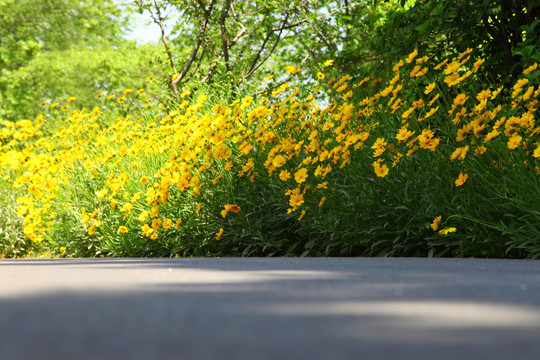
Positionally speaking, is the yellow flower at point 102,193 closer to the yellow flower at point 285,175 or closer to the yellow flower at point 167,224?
the yellow flower at point 167,224

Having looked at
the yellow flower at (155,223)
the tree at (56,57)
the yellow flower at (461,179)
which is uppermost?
the tree at (56,57)

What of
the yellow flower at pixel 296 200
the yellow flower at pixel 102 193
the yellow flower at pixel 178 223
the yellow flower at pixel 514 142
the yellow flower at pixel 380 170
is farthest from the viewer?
the yellow flower at pixel 102 193

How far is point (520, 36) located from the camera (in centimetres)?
538

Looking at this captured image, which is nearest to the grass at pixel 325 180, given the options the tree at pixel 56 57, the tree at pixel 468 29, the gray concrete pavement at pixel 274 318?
the tree at pixel 468 29

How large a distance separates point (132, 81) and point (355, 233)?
1966 cm

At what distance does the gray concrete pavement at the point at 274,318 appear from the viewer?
110 cm

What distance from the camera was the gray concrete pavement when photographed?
110 centimetres

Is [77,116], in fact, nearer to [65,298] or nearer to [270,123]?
[270,123]

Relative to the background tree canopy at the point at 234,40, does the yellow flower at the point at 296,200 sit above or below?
below

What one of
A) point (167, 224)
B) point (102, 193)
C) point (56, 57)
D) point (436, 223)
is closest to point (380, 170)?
point (436, 223)

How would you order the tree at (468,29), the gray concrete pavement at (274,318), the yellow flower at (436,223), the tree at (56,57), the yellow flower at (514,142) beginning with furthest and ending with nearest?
the tree at (56,57) → the tree at (468,29) → the yellow flower at (436,223) → the yellow flower at (514,142) → the gray concrete pavement at (274,318)

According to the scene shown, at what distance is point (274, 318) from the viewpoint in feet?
4.53

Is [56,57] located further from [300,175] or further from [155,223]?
[300,175]

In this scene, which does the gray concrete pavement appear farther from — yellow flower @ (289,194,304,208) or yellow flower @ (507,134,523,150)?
yellow flower @ (289,194,304,208)
